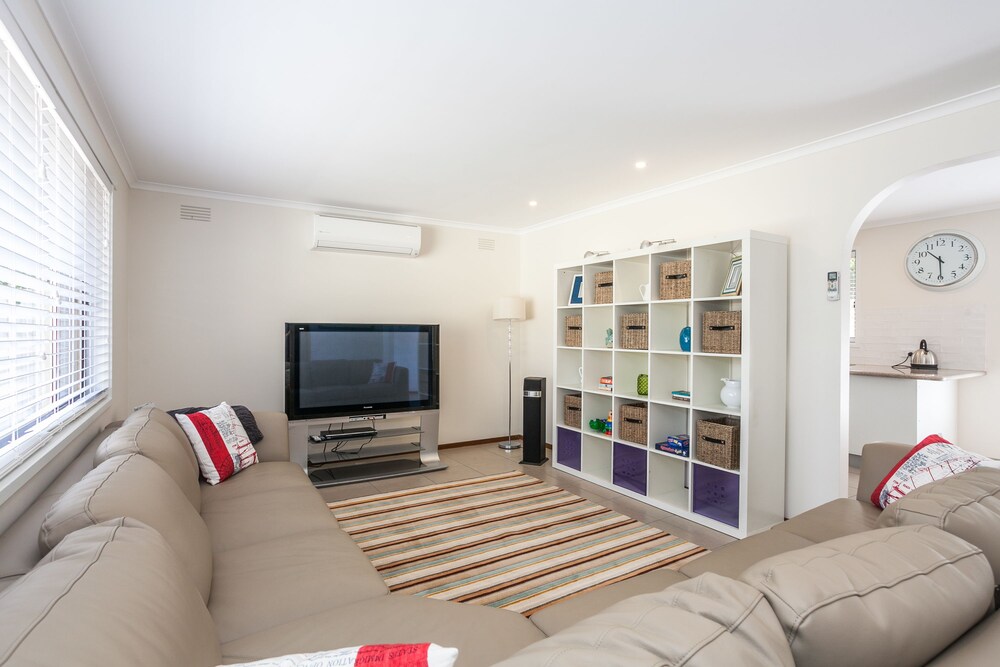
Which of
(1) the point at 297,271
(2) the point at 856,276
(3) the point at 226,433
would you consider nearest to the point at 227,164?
(1) the point at 297,271

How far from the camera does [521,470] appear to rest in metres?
4.66

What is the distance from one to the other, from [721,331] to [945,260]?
11.5 feet

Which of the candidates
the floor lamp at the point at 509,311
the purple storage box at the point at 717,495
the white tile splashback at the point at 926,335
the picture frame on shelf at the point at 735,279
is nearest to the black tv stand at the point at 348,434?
the floor lamp at the point at 509,311

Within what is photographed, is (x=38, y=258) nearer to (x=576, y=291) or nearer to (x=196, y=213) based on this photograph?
(x=196, y=213)

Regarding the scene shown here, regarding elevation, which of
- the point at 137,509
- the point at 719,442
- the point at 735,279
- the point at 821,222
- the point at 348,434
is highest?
the point at 821,222

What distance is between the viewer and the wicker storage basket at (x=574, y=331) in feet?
15.0

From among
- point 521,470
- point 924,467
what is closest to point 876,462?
point 924,467

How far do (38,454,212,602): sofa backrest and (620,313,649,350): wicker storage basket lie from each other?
3.06 meters

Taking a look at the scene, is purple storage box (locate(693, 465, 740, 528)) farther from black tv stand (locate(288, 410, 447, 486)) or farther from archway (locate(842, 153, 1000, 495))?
black tv stand (locate(288, 410, 447, 486))

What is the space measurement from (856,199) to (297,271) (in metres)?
4.30

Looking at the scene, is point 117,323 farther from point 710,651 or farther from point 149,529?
point 710,651

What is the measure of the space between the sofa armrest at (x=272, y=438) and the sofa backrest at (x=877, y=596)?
3.17 m

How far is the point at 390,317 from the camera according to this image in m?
5.17

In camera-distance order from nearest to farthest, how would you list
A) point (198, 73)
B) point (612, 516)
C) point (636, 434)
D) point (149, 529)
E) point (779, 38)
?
point (149, 529) → point (779, 38) → point (198, 73) → point (612, 516) → point (636, 434)
